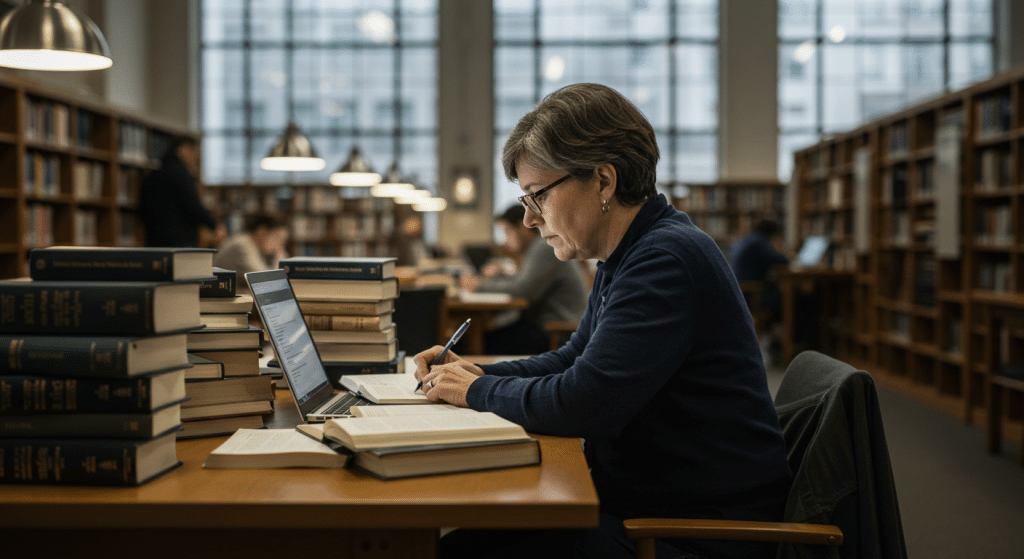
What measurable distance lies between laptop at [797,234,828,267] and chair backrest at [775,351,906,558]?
6.54 metres

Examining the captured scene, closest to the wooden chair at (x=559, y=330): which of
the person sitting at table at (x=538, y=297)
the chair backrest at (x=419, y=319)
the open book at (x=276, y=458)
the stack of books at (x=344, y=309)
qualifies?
the person sitting at table at (x=538, y=297)

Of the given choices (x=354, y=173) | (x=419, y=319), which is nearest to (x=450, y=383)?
(x=419, y=319)

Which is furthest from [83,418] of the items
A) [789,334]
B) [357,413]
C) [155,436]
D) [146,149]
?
[146,149]

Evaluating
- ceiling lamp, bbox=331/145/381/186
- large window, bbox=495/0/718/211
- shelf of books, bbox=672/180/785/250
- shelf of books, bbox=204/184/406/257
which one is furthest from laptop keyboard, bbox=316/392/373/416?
large window, bbox=495/0/718/211

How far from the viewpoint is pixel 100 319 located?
3.37 feet

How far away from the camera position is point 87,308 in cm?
103

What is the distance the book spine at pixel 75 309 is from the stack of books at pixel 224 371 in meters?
0.32

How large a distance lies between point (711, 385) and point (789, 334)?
578cm

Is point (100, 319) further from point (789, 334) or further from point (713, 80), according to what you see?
point (713, 80)

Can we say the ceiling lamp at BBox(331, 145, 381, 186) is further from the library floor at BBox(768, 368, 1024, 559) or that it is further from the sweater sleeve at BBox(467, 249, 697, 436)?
the sweater sleeve at BBox(467, 249, 697, 436)

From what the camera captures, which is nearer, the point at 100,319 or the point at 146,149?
the point at 100,319

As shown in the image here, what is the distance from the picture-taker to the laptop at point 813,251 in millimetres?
7457

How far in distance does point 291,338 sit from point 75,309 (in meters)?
0.51

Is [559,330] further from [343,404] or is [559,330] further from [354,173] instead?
[343,404]
